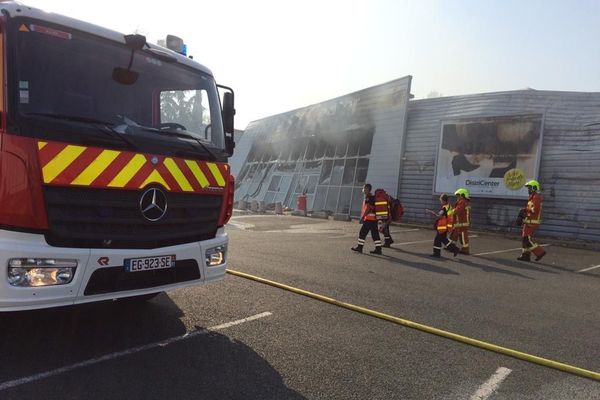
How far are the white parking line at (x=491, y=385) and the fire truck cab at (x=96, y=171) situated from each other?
96.1 inches

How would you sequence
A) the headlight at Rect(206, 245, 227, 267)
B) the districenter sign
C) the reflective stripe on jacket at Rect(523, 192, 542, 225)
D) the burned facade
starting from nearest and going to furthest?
the headlight at Rect(206, 245, 227, 267) → the reflective stripe on jacket at Rect(523, 192, 542, 225) → the burned facade → the districenter sign

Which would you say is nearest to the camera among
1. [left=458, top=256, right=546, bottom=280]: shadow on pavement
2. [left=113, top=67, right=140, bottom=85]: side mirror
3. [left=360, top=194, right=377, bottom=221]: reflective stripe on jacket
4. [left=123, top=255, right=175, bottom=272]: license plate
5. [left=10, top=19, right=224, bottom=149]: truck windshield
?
[left=10, top=19, right=224, bottom=149]: truck windshield

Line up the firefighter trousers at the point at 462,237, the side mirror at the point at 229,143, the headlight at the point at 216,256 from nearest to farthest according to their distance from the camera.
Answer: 1. the headlight at the point at 216,256
2. the side mirror at the point at 229,143
3. the firefighter trousers at the point at 462,237

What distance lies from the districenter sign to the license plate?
14502 millimetres

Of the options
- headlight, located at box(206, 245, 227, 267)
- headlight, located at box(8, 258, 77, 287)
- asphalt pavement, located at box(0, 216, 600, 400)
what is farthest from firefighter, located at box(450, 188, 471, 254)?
headlight, located at box(8, 258, 77, 287)

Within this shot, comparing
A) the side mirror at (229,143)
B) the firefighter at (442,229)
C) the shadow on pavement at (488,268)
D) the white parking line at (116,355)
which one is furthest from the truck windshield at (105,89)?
the firefighter at (442,229)

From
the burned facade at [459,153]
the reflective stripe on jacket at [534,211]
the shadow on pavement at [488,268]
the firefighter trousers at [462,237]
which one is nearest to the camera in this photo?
the shadow on pavement at [488,268]

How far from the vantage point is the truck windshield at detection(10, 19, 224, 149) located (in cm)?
324

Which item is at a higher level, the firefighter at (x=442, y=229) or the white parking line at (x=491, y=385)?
the firefighter at (x=442, y=229)

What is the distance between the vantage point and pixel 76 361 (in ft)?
11.5

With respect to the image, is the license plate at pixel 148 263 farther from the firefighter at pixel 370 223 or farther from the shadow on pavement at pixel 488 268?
the firefighter at pixel 370 223

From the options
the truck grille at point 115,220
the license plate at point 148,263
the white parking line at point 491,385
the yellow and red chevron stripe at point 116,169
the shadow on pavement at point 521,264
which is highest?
the yellow and red chevron stripe at point 116,169

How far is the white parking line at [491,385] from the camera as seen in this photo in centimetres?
331

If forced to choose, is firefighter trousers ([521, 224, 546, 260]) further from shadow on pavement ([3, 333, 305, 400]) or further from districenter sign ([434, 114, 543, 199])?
shadow on pavement ([3, 333, 305, 400])
